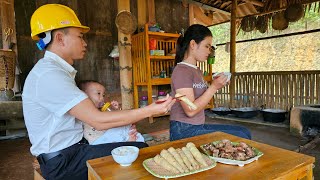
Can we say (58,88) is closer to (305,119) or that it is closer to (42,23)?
(42,23)

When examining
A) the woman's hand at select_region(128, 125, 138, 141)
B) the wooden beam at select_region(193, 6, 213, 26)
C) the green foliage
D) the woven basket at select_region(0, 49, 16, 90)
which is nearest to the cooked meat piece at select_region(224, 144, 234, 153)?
the woman's hand at select_region(128, 125, 138, 141)

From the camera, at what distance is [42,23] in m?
1.51

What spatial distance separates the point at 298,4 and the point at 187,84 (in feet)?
19.5

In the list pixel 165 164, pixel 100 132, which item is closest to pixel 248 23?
pixel 100 132

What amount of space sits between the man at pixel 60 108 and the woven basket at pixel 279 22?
6.74m

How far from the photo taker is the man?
1.34 metres

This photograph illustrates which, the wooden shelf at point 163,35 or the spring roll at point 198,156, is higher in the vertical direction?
the wooden shelf at point 163,35

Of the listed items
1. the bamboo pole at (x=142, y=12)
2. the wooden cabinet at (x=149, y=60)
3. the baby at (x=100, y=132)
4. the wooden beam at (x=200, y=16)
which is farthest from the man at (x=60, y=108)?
the wooden beam at (x=200, y=16)

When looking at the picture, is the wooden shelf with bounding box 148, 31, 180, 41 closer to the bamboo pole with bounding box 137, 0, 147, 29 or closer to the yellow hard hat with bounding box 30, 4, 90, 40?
the bamboo pole with bounding box 137, 0, 147, 29

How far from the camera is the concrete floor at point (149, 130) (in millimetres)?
2816

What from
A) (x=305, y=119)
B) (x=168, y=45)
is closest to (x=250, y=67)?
(x=168, y=45)

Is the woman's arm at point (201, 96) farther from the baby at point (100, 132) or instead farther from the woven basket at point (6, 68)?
the woven basket at point (6, 68)

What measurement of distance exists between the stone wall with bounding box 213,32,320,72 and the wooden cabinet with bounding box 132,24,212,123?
6.97m

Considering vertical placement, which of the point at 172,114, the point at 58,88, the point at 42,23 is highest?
the point at 42,23
